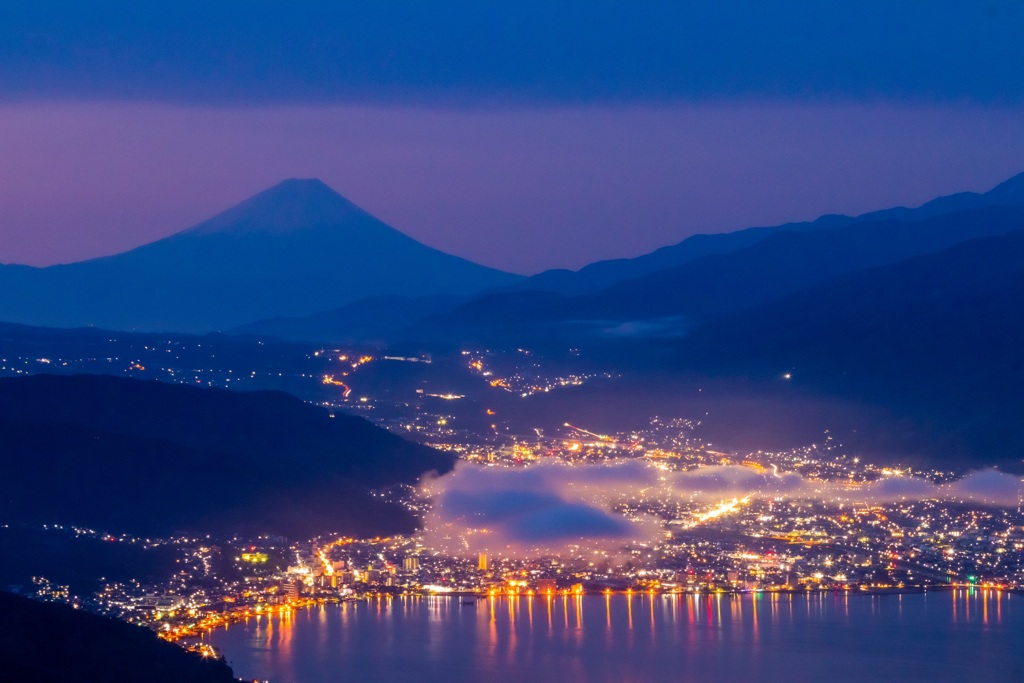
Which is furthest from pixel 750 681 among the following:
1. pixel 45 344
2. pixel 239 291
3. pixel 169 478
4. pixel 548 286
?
pixel 239 291

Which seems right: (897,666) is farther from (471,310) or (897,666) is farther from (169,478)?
(471,310)

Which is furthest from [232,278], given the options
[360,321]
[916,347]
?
→ [916,347]

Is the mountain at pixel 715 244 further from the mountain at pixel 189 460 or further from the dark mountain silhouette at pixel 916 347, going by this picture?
the mountain at pixel 189 460

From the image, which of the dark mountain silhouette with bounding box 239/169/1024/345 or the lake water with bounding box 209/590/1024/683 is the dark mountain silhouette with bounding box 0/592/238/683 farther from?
the dark mountain silhouette with bounding box 239/169/1024/345

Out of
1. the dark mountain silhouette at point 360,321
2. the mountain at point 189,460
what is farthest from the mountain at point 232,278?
the mountain at point 189,460

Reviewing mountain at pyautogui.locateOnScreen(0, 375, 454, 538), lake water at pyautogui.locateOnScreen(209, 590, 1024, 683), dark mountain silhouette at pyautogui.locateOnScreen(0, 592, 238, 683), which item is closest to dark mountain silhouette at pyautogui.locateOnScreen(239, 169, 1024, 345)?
mountain at pyautogui.locateOnScreen(0, 375, 454, 538)

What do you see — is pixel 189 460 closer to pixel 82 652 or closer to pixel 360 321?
pixel 82 652
